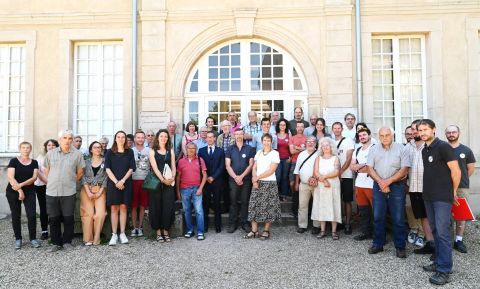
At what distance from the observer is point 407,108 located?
27.0ft

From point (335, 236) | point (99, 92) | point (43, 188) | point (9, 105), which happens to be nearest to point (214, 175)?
point (335, 236)

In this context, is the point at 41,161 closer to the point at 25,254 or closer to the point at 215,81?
the point at 25,254

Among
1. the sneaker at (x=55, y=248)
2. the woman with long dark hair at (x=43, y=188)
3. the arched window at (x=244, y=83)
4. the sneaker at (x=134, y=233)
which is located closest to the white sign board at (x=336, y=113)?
the arched window at (x=244, y=83)

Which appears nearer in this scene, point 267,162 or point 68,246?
point 68,246

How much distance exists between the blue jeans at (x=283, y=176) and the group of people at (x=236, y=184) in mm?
45

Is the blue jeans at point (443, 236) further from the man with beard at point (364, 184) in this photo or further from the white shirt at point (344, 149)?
the white shirt at point (344, 149)

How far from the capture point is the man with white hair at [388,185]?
467 cm

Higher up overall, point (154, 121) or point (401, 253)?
point (154, 121)

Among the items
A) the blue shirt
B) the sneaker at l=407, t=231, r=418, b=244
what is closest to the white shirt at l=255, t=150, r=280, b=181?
the blue shirt

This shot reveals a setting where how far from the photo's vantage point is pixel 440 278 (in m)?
3.86

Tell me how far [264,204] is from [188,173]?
51.4 inches

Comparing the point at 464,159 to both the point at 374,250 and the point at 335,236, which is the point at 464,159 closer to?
the point at 374,250

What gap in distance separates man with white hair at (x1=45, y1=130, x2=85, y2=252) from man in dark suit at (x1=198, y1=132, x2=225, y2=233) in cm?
202

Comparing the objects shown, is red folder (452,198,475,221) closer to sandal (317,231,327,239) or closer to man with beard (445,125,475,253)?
man with beard (445,125,475,253)
